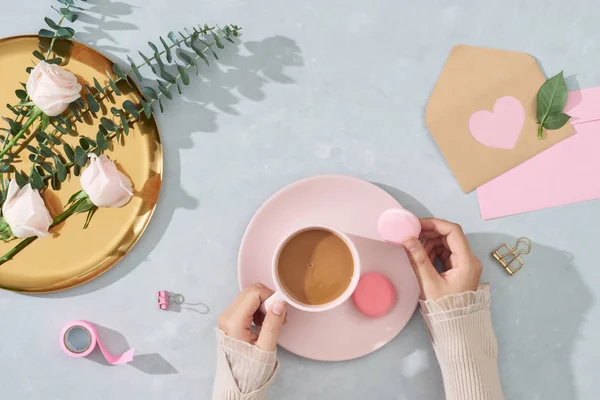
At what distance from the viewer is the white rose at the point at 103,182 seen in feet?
2.53

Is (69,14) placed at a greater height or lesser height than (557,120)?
greater

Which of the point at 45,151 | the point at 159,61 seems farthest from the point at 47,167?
the point at 159,61

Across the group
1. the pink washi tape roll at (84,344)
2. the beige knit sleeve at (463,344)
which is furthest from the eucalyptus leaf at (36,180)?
A: the beige knit sleeve at (463,344)

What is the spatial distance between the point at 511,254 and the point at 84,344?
714 millimetres

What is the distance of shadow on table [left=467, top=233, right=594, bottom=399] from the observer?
861 mm

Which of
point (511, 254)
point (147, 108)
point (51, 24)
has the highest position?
point (51, 24)

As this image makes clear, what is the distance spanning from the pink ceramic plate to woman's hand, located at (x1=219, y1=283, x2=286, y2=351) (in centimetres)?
4

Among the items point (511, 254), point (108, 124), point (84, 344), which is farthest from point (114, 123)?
point (511, 254)

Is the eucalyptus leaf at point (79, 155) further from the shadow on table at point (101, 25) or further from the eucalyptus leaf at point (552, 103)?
the eucalyptus leaf at point (552, 103)

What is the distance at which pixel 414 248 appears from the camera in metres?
0.77

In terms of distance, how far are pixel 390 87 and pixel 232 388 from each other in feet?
1.75

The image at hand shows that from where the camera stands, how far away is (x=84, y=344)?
844mm

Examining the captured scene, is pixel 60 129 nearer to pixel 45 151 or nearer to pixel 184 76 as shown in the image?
pixel 45 151

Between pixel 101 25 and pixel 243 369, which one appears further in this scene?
pixel 101 25
